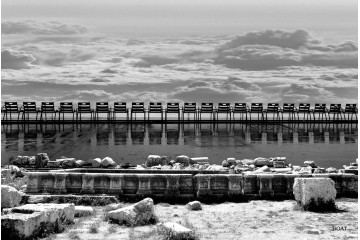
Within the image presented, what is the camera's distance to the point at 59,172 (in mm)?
10711

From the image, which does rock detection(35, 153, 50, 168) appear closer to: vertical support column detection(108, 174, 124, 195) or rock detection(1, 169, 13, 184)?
rock detection(1, 169, 13, 184)

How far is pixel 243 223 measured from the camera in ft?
26.5

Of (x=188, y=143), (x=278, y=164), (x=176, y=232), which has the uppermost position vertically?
(x=188, y=143)

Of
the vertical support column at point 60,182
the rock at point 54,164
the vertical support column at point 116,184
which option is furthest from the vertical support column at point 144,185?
the rock at point 54,164

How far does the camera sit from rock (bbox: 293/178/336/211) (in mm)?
8914

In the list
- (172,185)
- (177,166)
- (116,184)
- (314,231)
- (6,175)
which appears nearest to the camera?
(314,231)

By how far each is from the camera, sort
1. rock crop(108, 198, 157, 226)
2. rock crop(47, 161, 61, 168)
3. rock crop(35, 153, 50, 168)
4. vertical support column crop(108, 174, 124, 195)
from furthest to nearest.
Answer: rock crop(35, 153, 50, 168)
rock crop(47, 161, 61, 168)
vertical support column crop(108, 174, 124, 195)
rock crop(108, 198, 157, 226)

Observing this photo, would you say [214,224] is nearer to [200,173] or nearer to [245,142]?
[200,173]

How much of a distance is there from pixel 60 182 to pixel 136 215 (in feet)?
10.1

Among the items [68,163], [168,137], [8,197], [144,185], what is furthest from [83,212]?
[168,137]

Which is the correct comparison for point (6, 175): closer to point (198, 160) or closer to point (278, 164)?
point (198, 160)

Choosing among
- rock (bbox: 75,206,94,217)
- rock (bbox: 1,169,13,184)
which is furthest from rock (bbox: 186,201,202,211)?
rock (bbox: 1,169,13,184)

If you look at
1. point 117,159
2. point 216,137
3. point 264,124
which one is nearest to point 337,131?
point 264,124

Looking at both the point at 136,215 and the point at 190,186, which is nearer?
the point at 136,215
